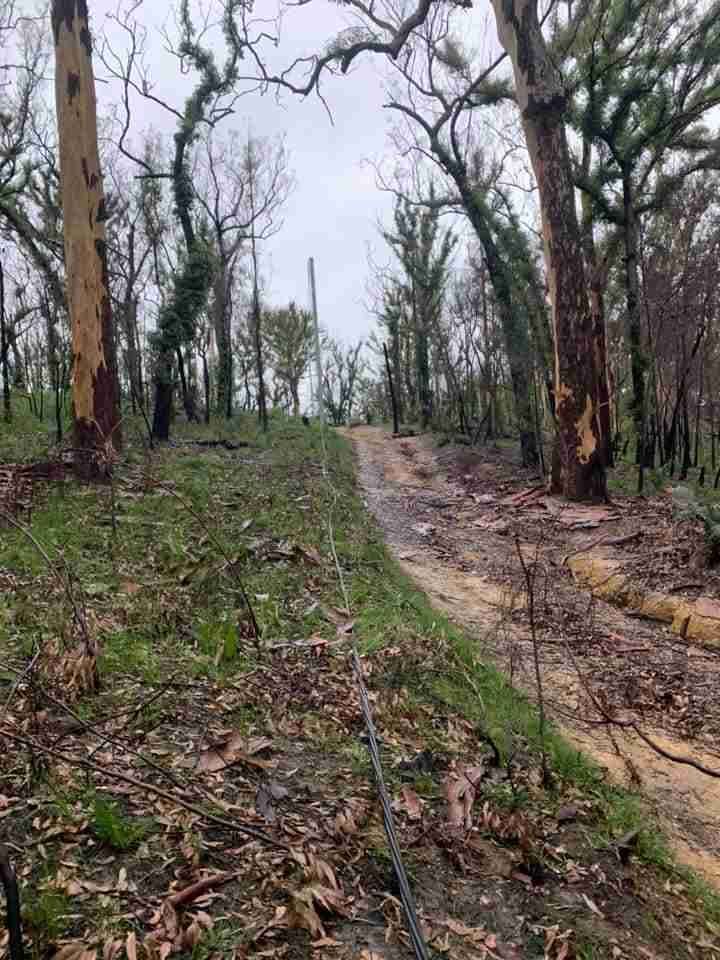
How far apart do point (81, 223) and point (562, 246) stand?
20.9 ft

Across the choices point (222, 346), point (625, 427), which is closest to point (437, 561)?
point (625, 427)

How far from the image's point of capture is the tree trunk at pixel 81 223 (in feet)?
27.1

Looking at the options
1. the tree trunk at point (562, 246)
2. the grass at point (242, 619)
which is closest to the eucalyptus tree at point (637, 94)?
the tree trunk at point (562, 246)

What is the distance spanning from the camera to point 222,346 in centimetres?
2398

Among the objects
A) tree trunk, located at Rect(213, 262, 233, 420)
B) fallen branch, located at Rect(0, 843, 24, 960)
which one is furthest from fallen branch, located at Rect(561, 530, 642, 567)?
tree trunk, located at Rect(213, 262, 233, 420)

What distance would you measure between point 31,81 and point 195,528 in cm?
1641

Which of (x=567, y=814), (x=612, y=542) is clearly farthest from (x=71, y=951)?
(x=612, y=542)

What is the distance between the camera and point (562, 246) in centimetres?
966

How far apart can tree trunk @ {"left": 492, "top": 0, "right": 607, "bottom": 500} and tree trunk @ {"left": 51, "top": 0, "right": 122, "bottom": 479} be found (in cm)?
583

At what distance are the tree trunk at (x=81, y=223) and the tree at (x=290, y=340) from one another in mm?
27714

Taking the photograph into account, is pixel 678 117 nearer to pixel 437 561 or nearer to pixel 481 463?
pixel 481 463

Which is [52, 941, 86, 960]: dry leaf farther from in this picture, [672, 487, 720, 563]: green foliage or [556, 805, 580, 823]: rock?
[672, 487, 720, 563]: green foliage

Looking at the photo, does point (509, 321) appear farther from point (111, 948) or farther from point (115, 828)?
point (111, 948)

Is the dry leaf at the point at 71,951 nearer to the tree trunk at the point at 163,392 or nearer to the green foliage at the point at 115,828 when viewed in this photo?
the green foliage at the point at 115,828
